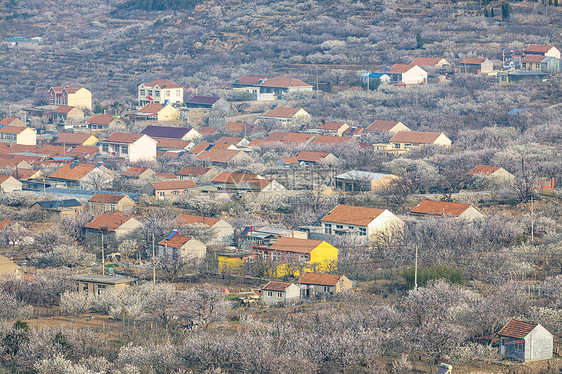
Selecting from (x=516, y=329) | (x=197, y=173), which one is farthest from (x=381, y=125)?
(x=516, y=329)

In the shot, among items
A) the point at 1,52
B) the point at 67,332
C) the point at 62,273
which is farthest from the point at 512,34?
the point at 67,332

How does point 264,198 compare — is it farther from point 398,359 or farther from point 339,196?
point 398,359

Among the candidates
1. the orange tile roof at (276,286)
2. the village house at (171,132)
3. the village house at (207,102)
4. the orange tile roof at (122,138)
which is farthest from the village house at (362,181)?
the village house at (207,102)

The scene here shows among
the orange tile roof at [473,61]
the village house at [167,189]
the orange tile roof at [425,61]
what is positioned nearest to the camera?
the village house at [167,189]

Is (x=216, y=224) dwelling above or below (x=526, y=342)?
above

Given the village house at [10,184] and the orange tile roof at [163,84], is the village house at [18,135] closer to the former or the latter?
the orange tile roof at [163,84]

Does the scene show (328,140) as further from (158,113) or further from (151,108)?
(151,108)

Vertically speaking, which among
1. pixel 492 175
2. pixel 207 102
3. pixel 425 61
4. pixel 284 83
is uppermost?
pixel 425 61
